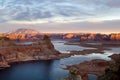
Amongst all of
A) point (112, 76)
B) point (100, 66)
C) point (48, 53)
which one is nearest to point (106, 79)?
point (112, 76)

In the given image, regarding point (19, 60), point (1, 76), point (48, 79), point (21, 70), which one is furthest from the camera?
point (19, 60)

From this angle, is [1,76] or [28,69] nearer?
[1,76]

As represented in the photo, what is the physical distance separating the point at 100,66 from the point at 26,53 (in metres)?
31.7

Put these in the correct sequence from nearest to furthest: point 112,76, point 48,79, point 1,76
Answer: point 112,76
point 48,79
point 1,76

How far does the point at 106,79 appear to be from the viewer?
2325 cm

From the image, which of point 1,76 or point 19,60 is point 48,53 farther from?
point 1,76

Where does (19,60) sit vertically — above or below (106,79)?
below

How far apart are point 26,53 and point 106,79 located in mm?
66726

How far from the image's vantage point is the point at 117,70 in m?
22.8

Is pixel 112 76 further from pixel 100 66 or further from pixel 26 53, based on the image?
pixel 26 53

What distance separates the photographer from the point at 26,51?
89.1m

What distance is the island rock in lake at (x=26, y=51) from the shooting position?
8338 cm

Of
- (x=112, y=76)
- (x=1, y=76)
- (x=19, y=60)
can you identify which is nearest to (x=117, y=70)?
(x=112, y=76)

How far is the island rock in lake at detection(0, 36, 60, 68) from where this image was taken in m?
83.4
